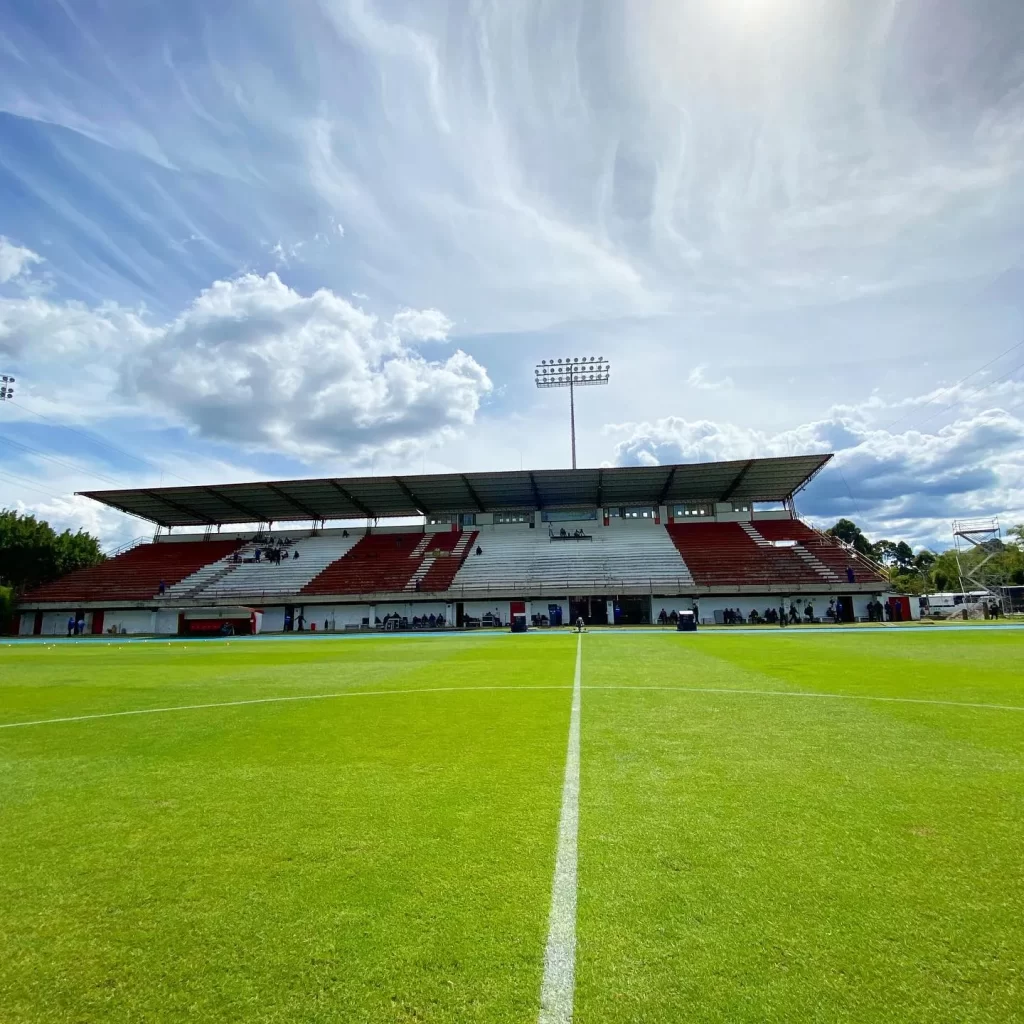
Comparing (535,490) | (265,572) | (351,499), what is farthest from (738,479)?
(265,572)

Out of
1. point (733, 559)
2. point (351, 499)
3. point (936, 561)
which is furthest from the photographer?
point (936, 561)

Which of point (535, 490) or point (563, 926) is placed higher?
point (535, 490)

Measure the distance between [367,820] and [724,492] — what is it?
159ft

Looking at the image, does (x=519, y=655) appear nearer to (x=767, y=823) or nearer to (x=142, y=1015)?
(x=767, y=823)

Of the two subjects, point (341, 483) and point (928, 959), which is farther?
point (341, 483)

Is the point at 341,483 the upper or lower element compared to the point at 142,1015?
upper

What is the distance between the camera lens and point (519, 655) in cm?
1709

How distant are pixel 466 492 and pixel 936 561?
3374 inches

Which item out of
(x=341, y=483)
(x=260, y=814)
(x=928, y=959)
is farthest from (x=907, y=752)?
(x=341, y=483)

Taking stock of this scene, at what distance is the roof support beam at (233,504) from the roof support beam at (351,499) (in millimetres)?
9612

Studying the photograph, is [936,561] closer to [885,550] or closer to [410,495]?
[885,550]

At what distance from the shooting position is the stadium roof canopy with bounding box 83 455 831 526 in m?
45.3

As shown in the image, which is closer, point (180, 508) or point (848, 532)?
point (180, 508)

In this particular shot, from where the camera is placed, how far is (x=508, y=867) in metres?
3.14
